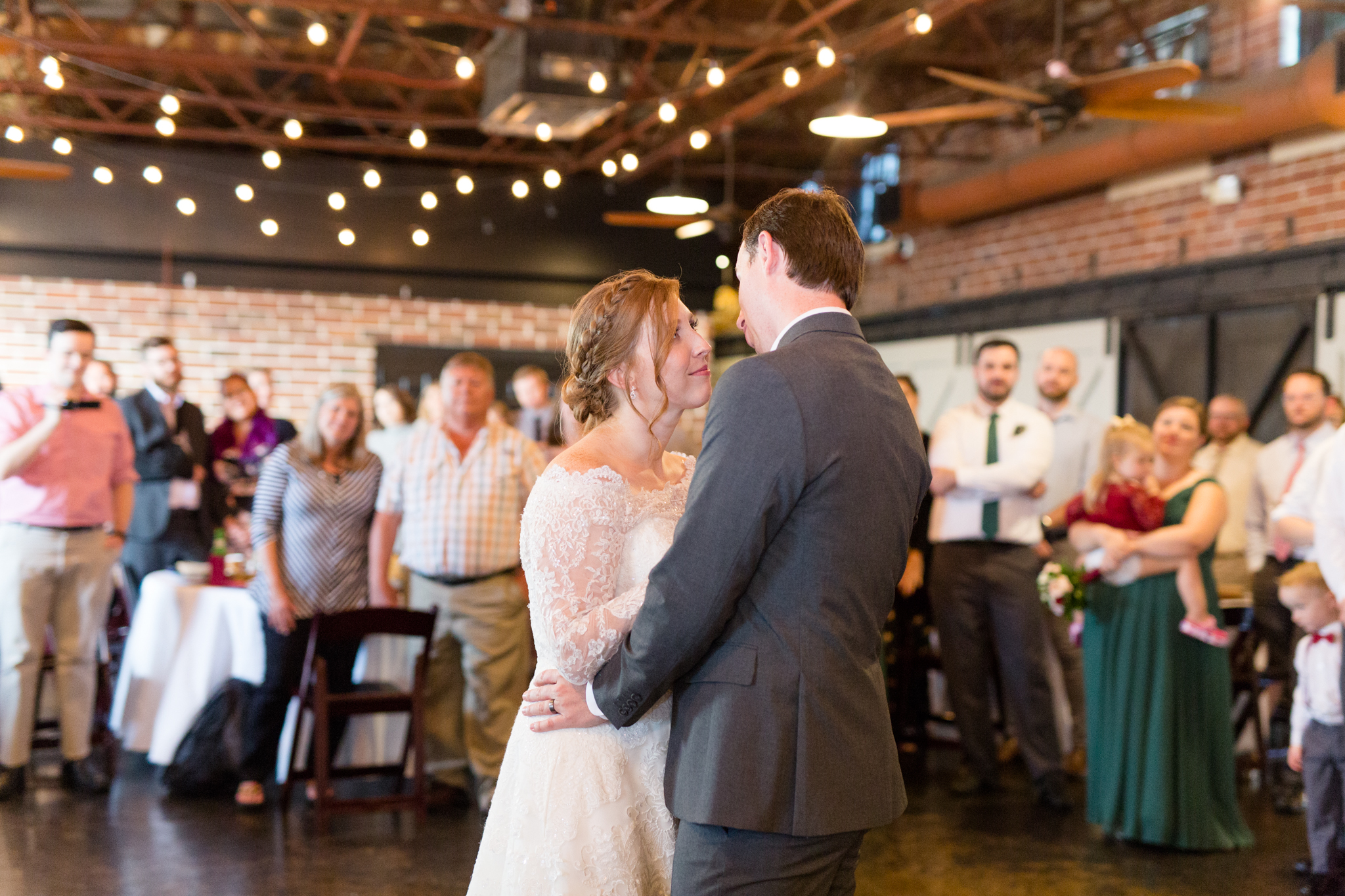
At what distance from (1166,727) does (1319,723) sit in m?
0.54

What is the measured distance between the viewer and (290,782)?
489 cm

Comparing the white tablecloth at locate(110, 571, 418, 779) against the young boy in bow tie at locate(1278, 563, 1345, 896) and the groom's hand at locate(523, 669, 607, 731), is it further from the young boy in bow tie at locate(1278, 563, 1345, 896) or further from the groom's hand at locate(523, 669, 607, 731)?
the young boy in bow tie at locate(1278, 563, 1345, 896)

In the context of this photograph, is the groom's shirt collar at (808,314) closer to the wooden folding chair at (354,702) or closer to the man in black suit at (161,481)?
the wooden folding chair at (354,702)

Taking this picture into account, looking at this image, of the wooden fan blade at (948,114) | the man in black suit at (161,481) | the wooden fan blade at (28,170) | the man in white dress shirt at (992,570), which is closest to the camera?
the man in white dress shirt at (992,570)

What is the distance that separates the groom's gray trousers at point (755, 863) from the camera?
173cm

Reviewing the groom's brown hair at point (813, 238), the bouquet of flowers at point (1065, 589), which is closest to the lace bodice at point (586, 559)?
the groom's brown hair at point (813, 238)

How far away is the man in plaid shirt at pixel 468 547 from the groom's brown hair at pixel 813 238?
3129 millimetres

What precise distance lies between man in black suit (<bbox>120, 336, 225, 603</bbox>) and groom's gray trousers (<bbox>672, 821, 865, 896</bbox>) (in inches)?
221

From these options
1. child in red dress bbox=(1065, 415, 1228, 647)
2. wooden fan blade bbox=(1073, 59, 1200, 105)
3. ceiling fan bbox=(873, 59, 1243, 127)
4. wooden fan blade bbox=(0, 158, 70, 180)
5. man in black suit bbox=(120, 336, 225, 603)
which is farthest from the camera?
wooden fan blade bbox=(0, 158, 70, 180)

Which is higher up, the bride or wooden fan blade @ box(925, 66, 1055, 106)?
wooden fan blade @ box(925, 66, 1055, 106)

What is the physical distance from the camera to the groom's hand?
2.00m

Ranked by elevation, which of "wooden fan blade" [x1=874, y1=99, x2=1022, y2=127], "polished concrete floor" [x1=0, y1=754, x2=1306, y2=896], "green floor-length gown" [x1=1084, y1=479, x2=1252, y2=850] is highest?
"wooden fan blade" [x1=874, y1=99, x2=1022, y2=127]

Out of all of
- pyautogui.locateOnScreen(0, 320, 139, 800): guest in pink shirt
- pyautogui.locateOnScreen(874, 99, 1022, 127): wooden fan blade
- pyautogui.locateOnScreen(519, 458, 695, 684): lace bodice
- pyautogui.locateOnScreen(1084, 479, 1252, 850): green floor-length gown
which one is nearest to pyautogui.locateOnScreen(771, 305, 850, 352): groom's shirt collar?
pyautogui.locateOnScreen(519, 458, 695, 684): lace bodice

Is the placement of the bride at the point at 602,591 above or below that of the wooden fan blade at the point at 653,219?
below
